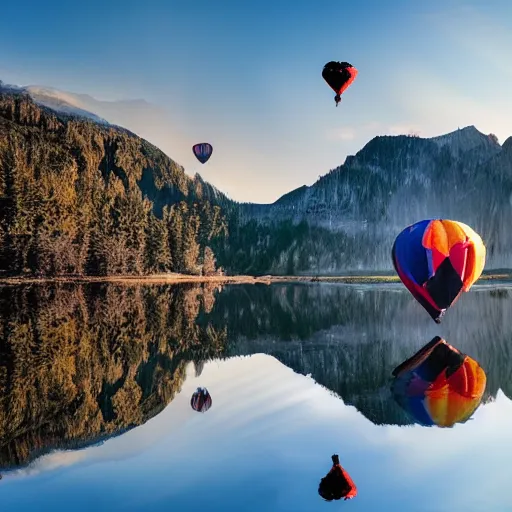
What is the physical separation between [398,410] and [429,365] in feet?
22.5

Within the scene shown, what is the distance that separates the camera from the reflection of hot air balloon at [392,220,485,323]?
31.0 metres

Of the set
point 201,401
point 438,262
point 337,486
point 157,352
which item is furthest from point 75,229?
point 337,486

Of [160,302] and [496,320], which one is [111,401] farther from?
[160,302]

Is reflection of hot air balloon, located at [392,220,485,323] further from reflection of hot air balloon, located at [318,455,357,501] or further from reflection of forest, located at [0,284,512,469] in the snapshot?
reflection of hot air balloon, located at [318,455,357,501]

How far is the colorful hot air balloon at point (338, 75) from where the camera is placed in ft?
125

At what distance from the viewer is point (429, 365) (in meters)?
21.5

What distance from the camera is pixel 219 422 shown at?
1443cm

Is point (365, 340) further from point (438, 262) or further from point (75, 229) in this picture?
point (75, 229)

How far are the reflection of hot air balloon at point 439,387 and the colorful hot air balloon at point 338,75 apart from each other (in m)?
19.5

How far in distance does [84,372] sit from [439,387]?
34.3ft

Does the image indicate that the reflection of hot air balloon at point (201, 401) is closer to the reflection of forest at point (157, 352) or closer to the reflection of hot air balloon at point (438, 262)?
the reflection of forest at point (157, 352)

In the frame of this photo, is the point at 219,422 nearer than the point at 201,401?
Yes

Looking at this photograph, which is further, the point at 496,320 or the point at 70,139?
the point at 70,139

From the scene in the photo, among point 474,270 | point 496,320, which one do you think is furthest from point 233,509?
point 496,320
